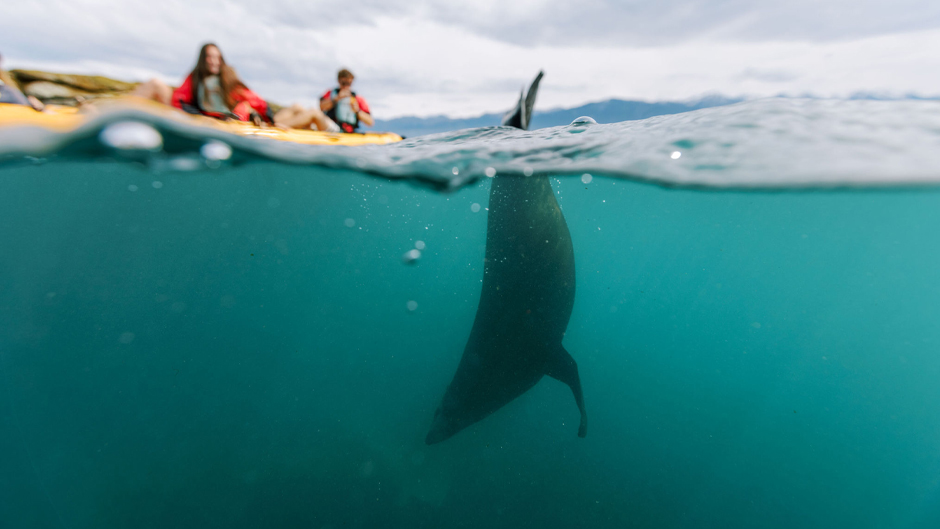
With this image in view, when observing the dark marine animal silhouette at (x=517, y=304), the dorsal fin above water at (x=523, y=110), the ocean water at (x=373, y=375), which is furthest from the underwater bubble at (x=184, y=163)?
the dorsal fin above water at (x=523, y=110)

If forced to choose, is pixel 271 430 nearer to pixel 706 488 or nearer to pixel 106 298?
pixel 106 298

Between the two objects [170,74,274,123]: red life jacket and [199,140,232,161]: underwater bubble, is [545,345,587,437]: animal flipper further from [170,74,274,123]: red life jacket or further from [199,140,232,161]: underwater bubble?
[170,74,274,123]: red life jacket

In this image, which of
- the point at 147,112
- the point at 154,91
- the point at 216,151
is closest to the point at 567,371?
the point at 216,151

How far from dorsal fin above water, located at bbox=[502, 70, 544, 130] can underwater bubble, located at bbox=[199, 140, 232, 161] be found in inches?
157

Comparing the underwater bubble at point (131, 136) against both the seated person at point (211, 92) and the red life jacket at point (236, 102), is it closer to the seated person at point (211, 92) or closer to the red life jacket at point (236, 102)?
the seated person at point (211, 92)

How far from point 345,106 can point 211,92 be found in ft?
7.45

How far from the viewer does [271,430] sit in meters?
9.41

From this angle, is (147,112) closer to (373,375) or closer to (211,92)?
(211,92)

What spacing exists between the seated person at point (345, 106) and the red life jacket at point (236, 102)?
4.37ft

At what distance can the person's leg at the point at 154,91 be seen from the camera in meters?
4.53

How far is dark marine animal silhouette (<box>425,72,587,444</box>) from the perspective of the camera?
516 centimetres

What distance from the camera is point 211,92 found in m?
5.14

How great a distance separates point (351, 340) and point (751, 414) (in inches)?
944

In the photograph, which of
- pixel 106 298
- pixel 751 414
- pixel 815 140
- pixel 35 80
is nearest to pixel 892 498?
pixel 751 414
